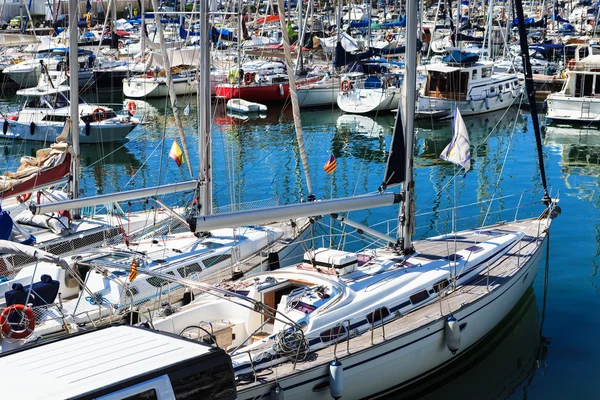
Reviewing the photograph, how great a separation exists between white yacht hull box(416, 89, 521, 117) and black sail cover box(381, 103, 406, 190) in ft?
107

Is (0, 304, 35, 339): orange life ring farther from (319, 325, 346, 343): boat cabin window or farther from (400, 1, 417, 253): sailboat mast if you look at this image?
(400, 1, 417, 253): sailboat mast

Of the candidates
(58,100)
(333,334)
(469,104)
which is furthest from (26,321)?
(469,104)

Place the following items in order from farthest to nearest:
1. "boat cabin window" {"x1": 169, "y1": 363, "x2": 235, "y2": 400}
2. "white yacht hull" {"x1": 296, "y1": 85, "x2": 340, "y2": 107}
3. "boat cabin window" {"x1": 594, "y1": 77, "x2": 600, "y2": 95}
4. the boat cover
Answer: "white yacht hull" {"x1": 296, "y1": 85, "x2": 340, "y2": 107} < the boat cover < "boat cabin window" {"x1": 594, "y1": 77, "x2": 600, "y2": 95} < "boat cabin window" {"x1": 169, "y1": 363, "x2": 235, "y2": 400}

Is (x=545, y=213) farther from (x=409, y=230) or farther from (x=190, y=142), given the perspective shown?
(x=190, y=142)

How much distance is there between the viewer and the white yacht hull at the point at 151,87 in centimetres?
6184

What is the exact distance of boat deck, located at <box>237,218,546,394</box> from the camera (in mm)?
16312

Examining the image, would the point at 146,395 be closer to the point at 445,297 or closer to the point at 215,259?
the point at 445,297

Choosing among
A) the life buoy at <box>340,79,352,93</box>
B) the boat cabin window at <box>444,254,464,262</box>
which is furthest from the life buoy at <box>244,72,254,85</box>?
the boat cabin window at <box>444,254,464,262</box>

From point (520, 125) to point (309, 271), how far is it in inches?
1458

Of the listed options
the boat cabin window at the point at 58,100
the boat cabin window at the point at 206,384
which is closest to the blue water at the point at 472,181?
the boat cabin window at the point at 58,100

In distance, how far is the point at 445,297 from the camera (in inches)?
783

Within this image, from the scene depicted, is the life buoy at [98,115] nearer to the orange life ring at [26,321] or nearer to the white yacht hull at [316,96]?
the white yacht hull at [316,96]

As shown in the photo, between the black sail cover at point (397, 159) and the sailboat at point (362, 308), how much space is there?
2 centimetres

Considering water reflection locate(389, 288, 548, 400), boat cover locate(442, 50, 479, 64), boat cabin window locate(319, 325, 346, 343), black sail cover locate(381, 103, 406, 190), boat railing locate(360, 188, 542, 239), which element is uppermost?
boat cover locate(442, 50, 479, 64)
